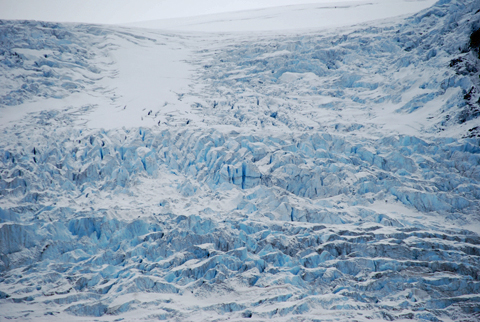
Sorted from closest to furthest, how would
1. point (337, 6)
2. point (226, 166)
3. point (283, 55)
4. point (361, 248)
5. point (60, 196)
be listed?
1. point (361, 248)
2. point (60, 196)
3. point (226, 166)
4. point (283, 55)
5. point (337, 6)

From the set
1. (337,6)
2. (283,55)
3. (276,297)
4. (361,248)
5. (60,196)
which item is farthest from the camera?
(337,6)

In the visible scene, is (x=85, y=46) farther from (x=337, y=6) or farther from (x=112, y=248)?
(x=337, y=6)

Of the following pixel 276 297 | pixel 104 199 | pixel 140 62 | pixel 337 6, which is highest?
pixel 337 6

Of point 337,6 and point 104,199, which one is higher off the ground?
point 337,6

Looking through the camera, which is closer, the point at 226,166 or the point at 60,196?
the point at 60,196

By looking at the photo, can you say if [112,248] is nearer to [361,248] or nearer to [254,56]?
[361,248]

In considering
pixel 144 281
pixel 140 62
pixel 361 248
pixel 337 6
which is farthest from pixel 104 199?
pixel 337 6

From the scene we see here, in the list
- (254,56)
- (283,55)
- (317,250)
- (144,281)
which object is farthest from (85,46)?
(317,250)
